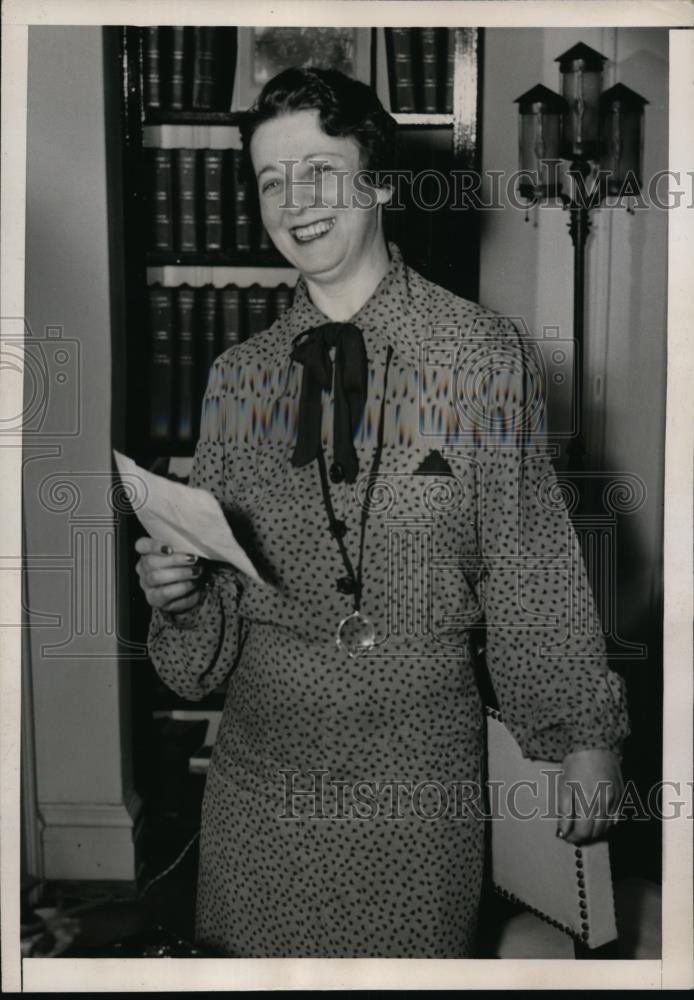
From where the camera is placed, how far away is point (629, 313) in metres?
1.51

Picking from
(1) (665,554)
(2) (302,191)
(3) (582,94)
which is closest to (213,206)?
(2) (302,191)

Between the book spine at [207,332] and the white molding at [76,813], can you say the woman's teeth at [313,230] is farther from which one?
the white molding at [76,813]

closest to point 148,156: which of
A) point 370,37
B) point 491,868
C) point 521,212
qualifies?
point 370,37

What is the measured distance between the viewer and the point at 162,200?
4.97ft

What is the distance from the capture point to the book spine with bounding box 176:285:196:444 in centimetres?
151

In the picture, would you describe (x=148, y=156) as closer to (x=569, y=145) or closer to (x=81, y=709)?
(x=569, y=145)

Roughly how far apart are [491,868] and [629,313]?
3.02 ft

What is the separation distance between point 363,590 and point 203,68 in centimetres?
87

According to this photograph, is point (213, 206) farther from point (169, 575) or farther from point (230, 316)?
point (169, 575)

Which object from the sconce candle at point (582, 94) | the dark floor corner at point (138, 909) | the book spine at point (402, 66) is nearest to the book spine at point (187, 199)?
the book spine at point (402, 66)

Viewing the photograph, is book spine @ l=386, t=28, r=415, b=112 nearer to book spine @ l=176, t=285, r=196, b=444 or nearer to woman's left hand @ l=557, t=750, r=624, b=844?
book spine @ l=176, t=285, r=196, b=444

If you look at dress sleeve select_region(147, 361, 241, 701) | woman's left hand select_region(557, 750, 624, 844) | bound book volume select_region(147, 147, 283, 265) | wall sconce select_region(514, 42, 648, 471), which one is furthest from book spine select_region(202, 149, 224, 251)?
woman's left hand select_region(557, 750, 624, 844)

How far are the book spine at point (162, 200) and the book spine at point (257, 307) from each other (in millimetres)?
163

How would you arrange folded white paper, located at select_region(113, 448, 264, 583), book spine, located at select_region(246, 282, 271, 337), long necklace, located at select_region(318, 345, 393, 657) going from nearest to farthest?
folded white paper, located at select_region(113, 448, 264, 583) → long necklace, located at select_region(318, 345, 393, 657) → book spine, located at select_region(246, 282, 271, 337)
